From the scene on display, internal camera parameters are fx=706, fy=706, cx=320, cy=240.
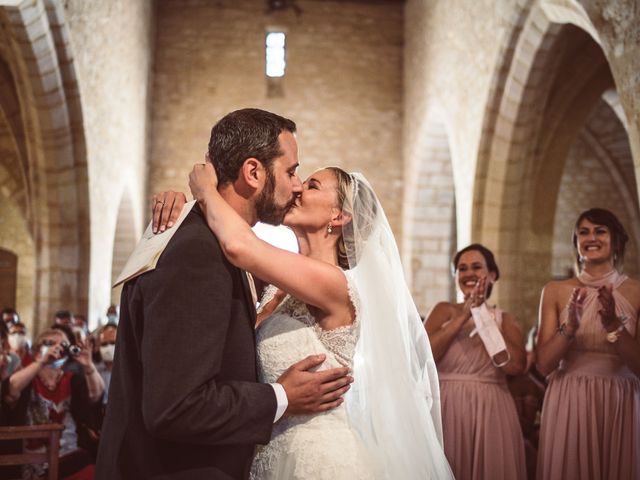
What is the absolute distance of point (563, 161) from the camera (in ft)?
24.7

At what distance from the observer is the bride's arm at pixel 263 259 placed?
176cm

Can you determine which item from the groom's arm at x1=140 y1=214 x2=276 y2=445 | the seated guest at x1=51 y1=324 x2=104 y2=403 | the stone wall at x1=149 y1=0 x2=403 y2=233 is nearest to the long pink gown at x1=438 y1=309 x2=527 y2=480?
the seated guest at x1=51 y1=324 x2=104 y2=403

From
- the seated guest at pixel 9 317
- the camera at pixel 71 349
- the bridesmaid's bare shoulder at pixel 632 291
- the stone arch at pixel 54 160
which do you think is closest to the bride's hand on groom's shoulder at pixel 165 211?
the camera at pixel 71 349

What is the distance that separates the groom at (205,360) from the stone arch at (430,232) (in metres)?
9.28

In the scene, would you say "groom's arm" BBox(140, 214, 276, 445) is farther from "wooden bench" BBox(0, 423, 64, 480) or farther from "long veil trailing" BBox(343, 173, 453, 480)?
"wooden bench" BBox(0, 423, 64, 480)

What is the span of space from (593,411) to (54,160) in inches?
236

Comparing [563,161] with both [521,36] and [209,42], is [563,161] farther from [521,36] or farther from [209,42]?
[209,42]

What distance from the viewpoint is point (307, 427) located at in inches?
82.4

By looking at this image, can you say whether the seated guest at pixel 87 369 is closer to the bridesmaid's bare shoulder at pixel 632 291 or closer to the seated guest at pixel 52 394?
the seated guest at pixel 52 394

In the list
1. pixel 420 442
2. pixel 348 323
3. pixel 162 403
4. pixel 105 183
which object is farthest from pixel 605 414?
pixel 105 183

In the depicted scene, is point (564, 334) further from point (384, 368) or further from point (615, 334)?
point (384, 368)

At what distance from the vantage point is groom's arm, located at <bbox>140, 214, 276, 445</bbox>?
154 centimetres

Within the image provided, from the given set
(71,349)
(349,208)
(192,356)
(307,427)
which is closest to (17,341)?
(71,349)

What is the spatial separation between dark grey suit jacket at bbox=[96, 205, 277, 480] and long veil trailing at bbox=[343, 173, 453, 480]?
0.58m
